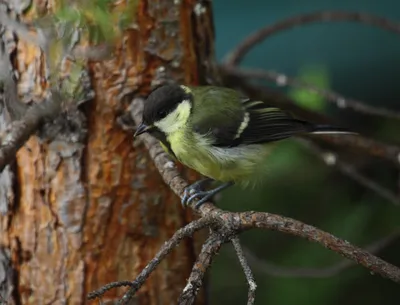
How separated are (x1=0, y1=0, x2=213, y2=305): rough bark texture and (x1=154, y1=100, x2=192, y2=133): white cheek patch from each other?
114mm

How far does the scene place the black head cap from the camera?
1.75 meters

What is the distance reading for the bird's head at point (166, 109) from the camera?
1.75 m

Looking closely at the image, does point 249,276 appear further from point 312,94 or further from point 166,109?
point 312,94

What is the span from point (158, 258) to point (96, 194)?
0.57m

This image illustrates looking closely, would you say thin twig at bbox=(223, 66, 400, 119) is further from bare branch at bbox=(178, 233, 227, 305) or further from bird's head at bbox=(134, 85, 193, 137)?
bare branch at bbox=(178, 233, 227, 305)

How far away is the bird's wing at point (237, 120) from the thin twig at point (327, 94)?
88 millimetres

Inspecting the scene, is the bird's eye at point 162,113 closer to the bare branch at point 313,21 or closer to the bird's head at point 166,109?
the bird's head at point 166,109

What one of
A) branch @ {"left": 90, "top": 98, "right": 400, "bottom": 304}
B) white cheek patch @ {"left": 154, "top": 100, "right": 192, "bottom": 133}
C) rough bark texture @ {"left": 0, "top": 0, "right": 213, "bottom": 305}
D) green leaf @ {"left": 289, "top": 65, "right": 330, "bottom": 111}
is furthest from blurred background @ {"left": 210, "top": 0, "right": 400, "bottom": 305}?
branch @ {"left": 90, "top": 98, "right": 400, "bottom": 304}

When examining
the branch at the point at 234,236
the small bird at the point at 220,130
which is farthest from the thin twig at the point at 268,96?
the branch at the point at 234,236

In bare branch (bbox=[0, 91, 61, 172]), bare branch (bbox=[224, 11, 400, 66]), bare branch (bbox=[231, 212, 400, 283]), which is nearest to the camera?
bare branch (bbox=[231, 212, 400, 283])

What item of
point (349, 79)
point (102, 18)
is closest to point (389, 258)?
point (349, 79)

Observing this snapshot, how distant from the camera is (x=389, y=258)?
2557mm

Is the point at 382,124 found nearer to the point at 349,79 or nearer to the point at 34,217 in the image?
the point at 349,79

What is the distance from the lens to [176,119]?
197 cm
